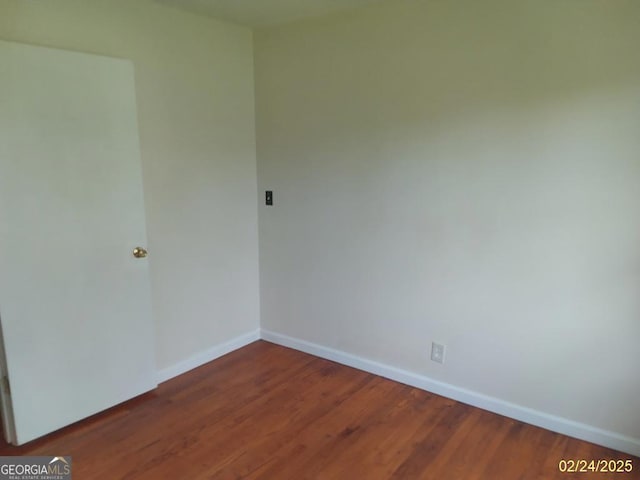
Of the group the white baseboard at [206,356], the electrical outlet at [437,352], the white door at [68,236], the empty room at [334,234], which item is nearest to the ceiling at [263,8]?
the empty room at [334,234]

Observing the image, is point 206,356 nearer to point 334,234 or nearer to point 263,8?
point 334,234

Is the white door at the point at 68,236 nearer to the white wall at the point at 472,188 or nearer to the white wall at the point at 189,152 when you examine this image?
the white wall at the point at 189,152

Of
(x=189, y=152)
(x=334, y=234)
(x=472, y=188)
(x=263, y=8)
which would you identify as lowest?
(x=334, y=234)

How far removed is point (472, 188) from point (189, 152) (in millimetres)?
1788

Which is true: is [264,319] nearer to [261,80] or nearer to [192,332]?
[192,332]

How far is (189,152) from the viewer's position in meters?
2.84

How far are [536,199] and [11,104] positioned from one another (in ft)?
8.38

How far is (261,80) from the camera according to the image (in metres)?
3.17

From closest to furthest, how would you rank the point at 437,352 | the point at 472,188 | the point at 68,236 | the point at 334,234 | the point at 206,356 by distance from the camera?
the point at 68,236 → the point at 472,188 → the point at 437,352 → the point at 334,234 → the point at 206,356

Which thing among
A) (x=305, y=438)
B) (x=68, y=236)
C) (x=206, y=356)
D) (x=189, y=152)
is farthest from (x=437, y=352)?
(x=68, y=236)

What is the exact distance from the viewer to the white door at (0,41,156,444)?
2012 millimetres

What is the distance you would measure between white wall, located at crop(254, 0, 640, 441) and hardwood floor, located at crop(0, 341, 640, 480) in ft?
0.75

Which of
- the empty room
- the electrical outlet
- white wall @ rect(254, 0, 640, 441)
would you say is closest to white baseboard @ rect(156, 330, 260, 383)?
the empty room

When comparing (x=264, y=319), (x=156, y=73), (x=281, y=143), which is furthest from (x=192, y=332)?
(x=156, y=73)
